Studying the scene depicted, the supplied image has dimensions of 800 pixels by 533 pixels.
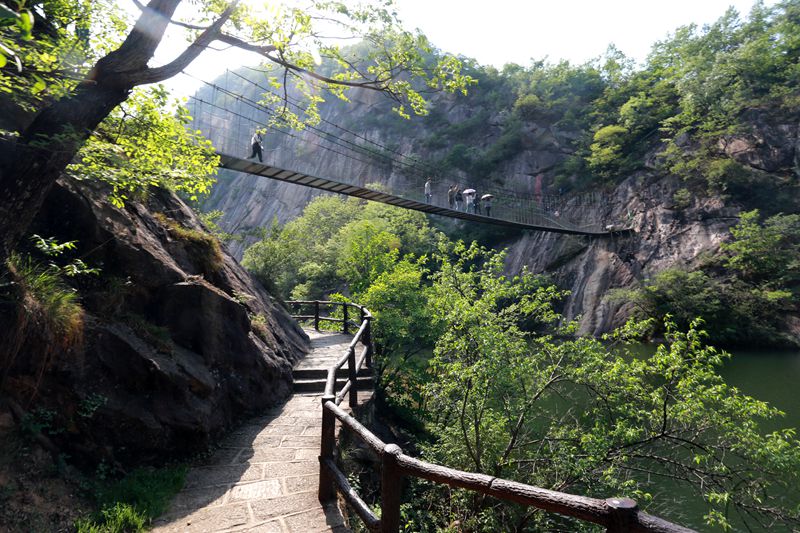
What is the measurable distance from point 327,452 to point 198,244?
146 inches

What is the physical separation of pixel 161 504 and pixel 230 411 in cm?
158

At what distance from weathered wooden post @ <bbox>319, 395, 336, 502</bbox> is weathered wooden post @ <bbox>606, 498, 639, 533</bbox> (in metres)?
2.03

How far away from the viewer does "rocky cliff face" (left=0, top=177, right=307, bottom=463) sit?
3.00 m

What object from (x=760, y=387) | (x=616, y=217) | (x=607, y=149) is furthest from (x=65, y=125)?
(x=607, y=149)

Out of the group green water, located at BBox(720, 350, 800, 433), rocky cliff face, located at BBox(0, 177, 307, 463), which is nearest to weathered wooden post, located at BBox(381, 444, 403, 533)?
rocky cliff face, located at BBox(0, 177, 307, 463)

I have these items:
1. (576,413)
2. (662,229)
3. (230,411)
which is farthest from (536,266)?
(230,411)

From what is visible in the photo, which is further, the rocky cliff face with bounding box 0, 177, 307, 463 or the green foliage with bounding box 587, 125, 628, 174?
the green foliage with bounding box 587, 125, 628, 174

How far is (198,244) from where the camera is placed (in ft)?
18.3

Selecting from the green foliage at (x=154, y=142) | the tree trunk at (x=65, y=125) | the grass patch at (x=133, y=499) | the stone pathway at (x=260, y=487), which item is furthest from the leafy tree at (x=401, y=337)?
the tree trunk at (x=65, y=125)

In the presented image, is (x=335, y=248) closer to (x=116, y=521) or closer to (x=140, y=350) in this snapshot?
(x=140, y=350)

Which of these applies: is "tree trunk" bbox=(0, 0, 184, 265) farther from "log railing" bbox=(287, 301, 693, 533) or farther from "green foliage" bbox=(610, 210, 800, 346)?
"green foliage" bbox=(610, 210, 800, 346)

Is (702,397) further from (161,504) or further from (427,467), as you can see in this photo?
(161,504)

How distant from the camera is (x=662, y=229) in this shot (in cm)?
1962

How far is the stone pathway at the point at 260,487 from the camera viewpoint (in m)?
2.75
